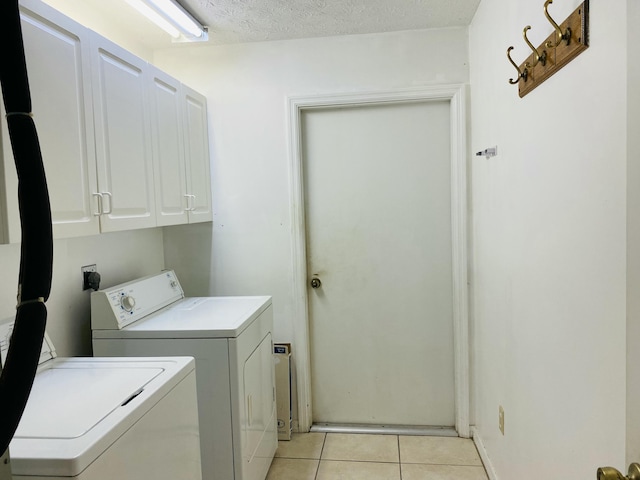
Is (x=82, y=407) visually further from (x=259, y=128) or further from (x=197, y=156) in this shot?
(x=259, y=128)

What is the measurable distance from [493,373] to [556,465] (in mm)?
767

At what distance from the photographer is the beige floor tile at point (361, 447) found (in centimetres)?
244

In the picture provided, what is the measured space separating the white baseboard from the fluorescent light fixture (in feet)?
8.81

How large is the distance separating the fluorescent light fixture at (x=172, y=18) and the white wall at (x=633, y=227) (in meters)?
1.82

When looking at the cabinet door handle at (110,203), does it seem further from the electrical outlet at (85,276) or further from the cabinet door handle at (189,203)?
the cabinet door handle at (189,203)

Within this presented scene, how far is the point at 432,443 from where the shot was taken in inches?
101

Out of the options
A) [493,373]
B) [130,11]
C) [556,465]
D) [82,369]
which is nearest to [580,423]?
[556,465]

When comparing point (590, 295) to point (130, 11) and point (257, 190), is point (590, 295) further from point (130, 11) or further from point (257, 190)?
point (130, 11)

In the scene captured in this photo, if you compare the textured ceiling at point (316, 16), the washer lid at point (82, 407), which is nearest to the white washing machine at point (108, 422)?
the washer lid at point (82, 407)

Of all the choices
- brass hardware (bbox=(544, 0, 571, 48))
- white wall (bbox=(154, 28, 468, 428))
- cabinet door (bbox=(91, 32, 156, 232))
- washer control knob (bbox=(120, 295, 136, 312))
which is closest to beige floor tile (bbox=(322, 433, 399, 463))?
white wall (bbox=(154, 28, 468, 428))

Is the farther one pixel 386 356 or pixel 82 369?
pixel 386 356

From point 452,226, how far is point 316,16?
138 cm

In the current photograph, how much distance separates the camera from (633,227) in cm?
82

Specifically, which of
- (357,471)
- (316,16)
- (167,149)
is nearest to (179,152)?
(167,149)
